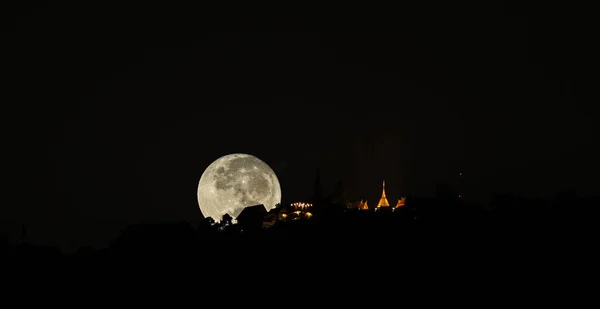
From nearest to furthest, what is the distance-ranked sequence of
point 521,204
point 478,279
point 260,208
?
point 478,279, point 521,204, point 260,208

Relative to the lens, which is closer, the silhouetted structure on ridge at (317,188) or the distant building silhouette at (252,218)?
the distant building silhouette at (252,218)

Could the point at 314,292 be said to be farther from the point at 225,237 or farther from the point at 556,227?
the point at 556,227

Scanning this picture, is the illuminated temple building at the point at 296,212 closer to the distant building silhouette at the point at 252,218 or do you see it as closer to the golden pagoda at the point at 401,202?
the distant building silhouette at the point at 252,218

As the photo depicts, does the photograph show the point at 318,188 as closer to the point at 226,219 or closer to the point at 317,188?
the point at 317,188

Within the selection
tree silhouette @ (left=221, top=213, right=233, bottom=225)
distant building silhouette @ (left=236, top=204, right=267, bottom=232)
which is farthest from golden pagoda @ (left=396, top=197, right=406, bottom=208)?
tree silhouette @ (left=221, top=213, right=233, bottom=225)

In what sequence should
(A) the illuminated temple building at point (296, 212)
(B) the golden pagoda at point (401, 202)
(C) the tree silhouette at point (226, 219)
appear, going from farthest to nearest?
1. (B) the golden pagoda at point (401, 202)
2. (A) the illuminated temple building at point (296, 212)
3. (C) the tree silhouette at point (226, 219)

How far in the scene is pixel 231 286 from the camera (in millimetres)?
54062

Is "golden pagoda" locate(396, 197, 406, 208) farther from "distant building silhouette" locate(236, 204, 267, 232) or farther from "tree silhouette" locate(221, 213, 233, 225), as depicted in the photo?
"tree silhouette" locate(221, 213, 233, 225)

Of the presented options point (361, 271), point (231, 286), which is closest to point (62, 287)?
point (231, 286)

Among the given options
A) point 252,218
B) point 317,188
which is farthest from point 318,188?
point 252,218

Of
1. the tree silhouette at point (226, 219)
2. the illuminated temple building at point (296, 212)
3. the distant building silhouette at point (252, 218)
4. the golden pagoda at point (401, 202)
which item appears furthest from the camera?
the golden pagoda at point (401, 202)

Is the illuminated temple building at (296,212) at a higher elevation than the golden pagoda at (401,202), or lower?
lower

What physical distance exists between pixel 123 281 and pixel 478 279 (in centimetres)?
2898

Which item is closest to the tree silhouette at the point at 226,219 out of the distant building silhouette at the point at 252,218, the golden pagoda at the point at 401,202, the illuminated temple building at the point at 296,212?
the distant building silhouette at the point at 252,218
